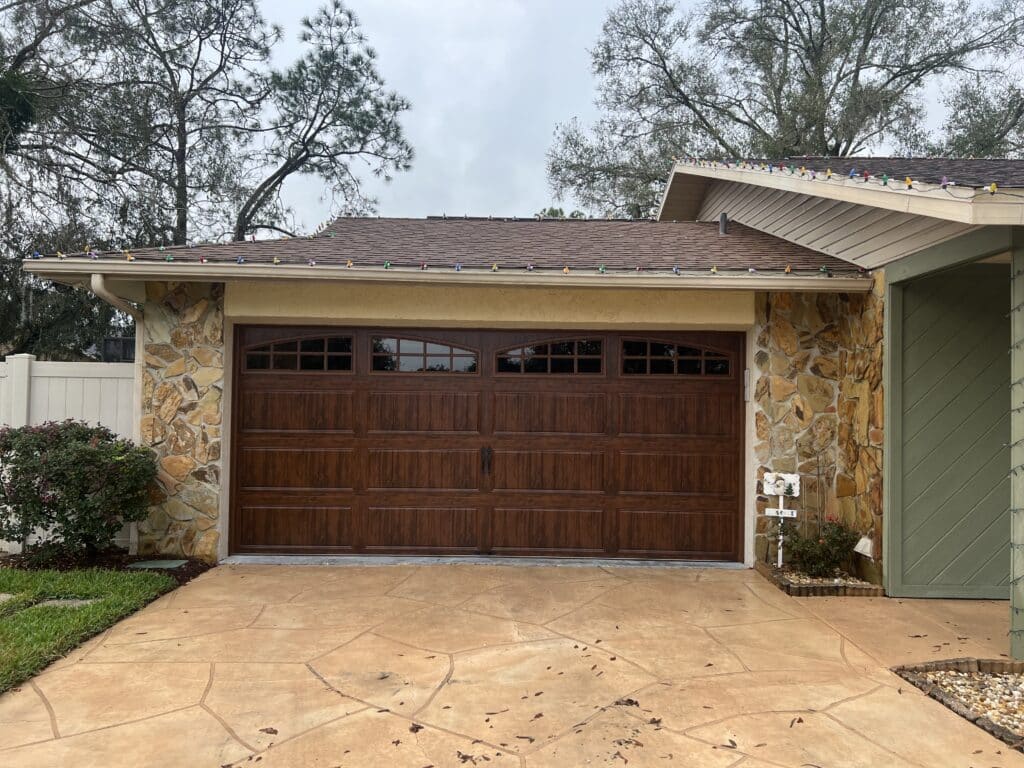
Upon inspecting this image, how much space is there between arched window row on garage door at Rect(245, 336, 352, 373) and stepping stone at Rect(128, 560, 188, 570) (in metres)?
1.87

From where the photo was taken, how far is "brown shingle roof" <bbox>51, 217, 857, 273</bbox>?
5.48 meters

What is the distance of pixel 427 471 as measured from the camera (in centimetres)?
612

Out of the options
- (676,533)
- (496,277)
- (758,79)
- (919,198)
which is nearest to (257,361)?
(496,277)

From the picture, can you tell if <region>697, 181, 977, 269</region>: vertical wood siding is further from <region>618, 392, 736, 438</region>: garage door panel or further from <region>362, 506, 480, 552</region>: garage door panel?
<region>362, 506, 480, 552</region>: garage door panel

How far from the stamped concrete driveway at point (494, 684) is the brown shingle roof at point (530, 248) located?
2.77 m

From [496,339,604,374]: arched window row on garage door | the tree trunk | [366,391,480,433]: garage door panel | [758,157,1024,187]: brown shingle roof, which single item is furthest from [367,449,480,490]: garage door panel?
Answer: the tree trunk

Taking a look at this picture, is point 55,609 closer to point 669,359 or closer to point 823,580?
point 669,359

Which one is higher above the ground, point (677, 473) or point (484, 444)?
point (484, 444)

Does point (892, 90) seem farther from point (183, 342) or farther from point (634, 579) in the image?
point (183, 342)

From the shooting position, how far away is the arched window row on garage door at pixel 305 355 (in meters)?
6.10

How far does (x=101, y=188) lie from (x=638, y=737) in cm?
1232

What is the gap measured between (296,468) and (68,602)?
2.04m

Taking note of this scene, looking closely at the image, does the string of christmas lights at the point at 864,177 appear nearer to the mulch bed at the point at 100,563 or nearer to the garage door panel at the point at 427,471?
the garage door panel at the point at 427,471

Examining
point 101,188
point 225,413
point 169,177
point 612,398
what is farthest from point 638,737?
point 169,177
